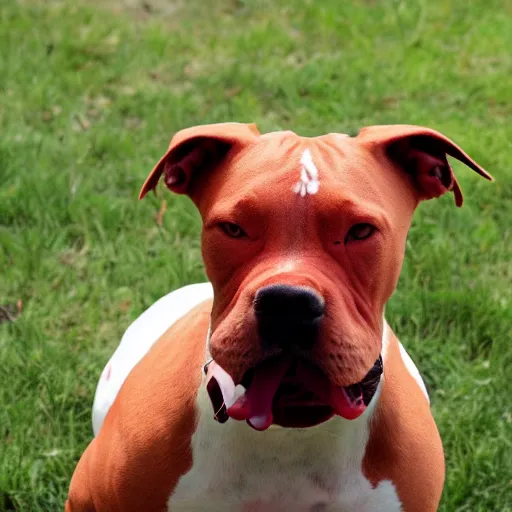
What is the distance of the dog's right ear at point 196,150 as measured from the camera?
245 cm

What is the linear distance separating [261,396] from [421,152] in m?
0.80

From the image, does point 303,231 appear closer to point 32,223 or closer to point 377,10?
point 32,223

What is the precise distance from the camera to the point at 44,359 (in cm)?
399

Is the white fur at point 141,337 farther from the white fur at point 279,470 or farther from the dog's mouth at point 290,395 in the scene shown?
the dog's mouth at point 290,395

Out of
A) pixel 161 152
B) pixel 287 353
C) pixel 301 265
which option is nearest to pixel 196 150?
pixel 301 265

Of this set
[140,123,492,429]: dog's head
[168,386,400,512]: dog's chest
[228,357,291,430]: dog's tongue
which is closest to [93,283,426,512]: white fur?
[168,386,400,512]: dog's chest

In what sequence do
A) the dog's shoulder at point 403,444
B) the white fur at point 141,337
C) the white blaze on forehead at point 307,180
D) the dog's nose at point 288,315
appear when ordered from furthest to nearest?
the white fur at point 141,337 → the dog's shoulder at point 403,444 → the white blaze on forehead at point 307,180 → the dog's nose at point 288,315

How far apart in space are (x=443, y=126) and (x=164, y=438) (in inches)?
144

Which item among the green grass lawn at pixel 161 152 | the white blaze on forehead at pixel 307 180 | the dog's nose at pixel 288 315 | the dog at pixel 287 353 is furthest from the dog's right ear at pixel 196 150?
the green grass lawn at pixel 161 152

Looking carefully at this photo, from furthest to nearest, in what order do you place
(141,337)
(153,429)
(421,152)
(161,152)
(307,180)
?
1. (161,152)
2. (141,337)
3. (153,429)
4. (421,152)
5. (307,180)

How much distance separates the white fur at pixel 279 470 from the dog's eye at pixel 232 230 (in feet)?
1.67

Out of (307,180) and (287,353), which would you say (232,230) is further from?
(287,353)

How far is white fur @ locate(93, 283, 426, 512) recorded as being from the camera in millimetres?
2477

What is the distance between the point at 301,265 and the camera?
2.14 metres
